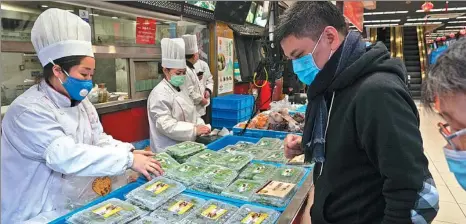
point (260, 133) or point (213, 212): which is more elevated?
point (260, 133)

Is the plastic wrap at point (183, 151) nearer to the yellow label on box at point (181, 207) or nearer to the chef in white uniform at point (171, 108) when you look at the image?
the yellow label on box at point (181, 207)

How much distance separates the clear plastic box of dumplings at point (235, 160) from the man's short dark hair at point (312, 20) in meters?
0.89

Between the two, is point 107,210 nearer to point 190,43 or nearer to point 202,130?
point 202,130

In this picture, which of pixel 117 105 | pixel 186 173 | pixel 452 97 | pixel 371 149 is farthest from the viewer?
pixel 117 105

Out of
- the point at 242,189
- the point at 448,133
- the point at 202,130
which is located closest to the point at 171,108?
the point at 202,130

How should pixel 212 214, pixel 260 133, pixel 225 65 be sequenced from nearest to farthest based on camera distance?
pixel 212 214
pixel 260 133
pixel 225 65

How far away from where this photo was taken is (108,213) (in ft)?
4.66

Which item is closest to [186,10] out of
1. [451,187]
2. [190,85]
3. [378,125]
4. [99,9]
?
[190,85]

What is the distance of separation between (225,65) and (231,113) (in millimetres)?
1304

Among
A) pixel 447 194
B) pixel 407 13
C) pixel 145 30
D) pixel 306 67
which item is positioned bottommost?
pixel 447 194

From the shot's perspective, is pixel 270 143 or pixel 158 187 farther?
pixel 270 143

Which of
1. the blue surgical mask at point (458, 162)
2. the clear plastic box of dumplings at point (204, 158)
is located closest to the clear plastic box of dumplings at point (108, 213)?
the clear plastic box of dumplings at point (204, 158)

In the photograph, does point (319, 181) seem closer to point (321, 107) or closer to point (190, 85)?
point (321, 107)

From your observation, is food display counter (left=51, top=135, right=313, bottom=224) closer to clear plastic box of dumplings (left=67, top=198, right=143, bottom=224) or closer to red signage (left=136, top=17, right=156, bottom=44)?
clear plastic box of dumplings (left=67, top=198, right=143, bottom=224)
